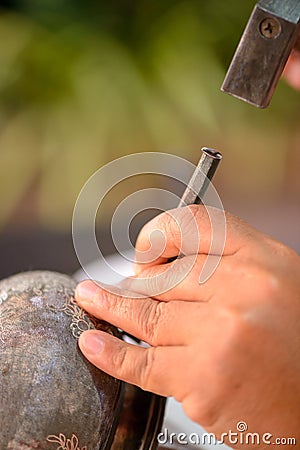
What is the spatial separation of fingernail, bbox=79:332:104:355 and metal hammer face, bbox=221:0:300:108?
331 millimetres

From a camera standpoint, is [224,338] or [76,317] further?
[76,317]

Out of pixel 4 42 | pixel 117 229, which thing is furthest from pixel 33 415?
pixel 4 42

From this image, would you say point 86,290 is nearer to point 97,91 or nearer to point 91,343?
point 91,343

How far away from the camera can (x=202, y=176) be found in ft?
2.73

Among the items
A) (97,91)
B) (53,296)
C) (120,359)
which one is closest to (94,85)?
(97,91)

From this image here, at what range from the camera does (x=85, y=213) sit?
2213 millimetres

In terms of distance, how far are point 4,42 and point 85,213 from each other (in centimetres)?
63

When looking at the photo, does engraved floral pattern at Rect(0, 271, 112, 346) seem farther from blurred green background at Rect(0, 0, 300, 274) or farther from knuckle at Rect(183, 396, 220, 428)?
blurred green background at Rect(0, 0, 300, 274)

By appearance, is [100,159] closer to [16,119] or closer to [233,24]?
[16,119]

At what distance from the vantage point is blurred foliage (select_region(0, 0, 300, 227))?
2.32 m

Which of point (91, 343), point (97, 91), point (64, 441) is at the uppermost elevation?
point (97, 91)

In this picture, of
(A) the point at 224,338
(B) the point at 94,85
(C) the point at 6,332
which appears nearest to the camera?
(A) the point at 224,338

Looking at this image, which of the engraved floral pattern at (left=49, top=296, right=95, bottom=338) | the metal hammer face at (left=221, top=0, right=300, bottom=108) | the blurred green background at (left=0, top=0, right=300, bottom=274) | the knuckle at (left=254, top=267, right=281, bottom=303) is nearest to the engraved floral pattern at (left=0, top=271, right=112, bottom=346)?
the engraved floral pattern at (left=49, top=296, right=95, bottom=338)

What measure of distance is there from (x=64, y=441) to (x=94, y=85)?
166 cm
